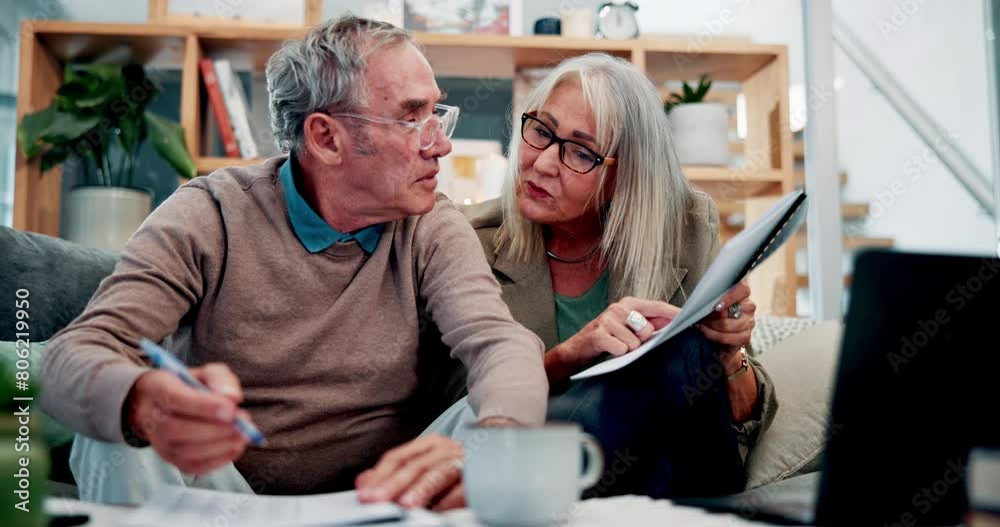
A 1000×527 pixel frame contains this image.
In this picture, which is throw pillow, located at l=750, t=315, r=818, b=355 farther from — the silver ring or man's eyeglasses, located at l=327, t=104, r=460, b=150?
man's eyeglasses, located at l=327, t=104, r=460, b=150

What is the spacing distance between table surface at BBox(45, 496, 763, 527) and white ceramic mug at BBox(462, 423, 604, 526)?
3 cm

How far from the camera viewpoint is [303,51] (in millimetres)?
1425

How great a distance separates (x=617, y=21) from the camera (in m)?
2.79

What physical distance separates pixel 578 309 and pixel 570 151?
12.2 inches

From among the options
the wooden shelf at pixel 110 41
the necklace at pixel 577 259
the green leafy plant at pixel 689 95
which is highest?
the wooden shelf at pixel 110 41

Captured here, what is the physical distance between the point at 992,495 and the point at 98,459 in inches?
39.9

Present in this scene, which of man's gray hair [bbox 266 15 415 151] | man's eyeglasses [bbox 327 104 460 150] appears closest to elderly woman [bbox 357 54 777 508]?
man's eyeglasses [bbox 327 104 460 150]

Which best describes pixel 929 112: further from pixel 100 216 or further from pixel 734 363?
pixel 100 216

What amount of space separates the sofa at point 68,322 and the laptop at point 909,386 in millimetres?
836

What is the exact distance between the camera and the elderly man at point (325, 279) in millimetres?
1179

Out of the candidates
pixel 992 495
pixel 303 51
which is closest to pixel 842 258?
pixel 303 51

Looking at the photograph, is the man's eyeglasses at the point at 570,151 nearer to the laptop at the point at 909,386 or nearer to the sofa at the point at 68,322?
the sofa at the point at 68,322

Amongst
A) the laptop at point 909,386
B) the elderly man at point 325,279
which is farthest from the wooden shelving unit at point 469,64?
the laptop at point 909,386

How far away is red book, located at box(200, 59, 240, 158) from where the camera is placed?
8.48 feet
